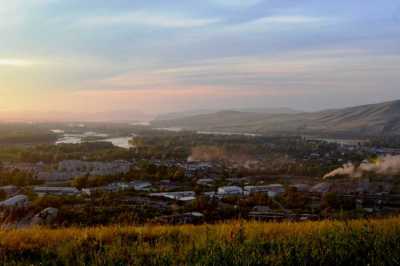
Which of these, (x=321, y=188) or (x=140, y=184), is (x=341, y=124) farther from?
(x=140, y=184)

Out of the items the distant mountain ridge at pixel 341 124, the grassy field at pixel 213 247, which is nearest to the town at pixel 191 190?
the grassy field at pixel 213 247

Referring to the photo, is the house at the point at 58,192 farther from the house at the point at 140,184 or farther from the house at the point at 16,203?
the house at the point at 140,184

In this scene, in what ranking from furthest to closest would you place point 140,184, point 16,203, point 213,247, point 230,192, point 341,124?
1. point 341,124
2. point 140,184
3. point 230,192
4. point 16,203
5. point 213,247

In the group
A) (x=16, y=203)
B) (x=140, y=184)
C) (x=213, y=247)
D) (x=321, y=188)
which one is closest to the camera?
(x=213, y=247)

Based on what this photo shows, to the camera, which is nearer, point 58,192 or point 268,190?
point 58,192

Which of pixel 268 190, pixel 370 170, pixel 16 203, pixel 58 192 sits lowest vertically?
pixel 370 170

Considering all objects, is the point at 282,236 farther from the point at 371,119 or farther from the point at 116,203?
the point at 371,119

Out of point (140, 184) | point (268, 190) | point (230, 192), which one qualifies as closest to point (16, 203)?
point (230, 192)

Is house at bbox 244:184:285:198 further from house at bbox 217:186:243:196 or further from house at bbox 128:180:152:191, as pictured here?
house at bbox 128:180:152:191
